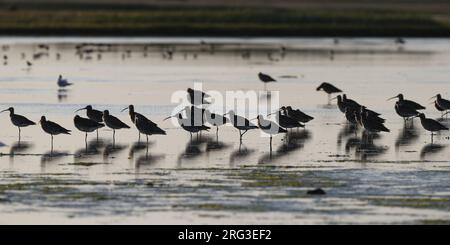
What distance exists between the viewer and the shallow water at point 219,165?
15945mm

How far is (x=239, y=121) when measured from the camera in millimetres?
23484

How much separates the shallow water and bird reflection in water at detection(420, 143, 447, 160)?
0.02 meters

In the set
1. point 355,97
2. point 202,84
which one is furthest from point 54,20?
point 355,97

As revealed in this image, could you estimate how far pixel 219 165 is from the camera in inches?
792

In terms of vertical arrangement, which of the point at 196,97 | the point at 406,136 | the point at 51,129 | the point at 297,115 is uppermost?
the point at 196,97

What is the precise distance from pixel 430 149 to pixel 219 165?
162 inches

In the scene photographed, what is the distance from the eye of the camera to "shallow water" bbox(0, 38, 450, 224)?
628 inches

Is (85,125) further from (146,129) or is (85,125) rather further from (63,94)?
(63,94)

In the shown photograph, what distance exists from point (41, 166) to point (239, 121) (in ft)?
15.8

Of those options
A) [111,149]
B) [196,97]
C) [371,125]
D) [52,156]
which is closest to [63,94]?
[196,97]

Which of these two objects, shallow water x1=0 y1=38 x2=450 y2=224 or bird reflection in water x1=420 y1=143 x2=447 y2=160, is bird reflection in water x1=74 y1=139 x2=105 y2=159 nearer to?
shallow water x1=0 y1=38 x2=450 y2=224

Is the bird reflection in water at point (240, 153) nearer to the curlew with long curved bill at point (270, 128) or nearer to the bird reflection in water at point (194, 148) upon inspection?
the bird reflection in water at point (194, 148)
